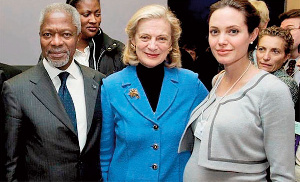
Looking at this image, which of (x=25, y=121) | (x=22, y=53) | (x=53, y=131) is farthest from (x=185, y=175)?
(x=22, y=53)

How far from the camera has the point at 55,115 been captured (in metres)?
1.87

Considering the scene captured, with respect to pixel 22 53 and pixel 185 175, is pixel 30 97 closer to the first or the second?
pixel 185 175

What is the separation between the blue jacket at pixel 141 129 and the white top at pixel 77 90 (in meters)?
0.11

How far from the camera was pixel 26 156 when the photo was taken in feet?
6.15

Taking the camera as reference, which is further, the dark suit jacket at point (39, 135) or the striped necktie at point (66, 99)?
the striped necktie at point (66, 99)

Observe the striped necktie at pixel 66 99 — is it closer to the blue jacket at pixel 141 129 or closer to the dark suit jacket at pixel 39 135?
the dark suit jacket at pixel 39 135

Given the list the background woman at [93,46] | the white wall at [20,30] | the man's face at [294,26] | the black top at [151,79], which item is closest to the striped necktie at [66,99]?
the black top at [151,79]

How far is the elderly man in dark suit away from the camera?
1.83m

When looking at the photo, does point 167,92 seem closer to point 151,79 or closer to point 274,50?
point 151,79

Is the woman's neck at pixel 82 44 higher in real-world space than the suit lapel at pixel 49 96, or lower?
higher

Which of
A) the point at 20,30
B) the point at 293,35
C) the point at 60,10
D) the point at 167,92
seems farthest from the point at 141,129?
the point at 20,30

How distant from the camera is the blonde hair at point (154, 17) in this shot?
2027 mm

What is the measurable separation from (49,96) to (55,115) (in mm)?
103

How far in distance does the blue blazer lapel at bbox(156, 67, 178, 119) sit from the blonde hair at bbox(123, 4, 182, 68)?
0.07 meters
